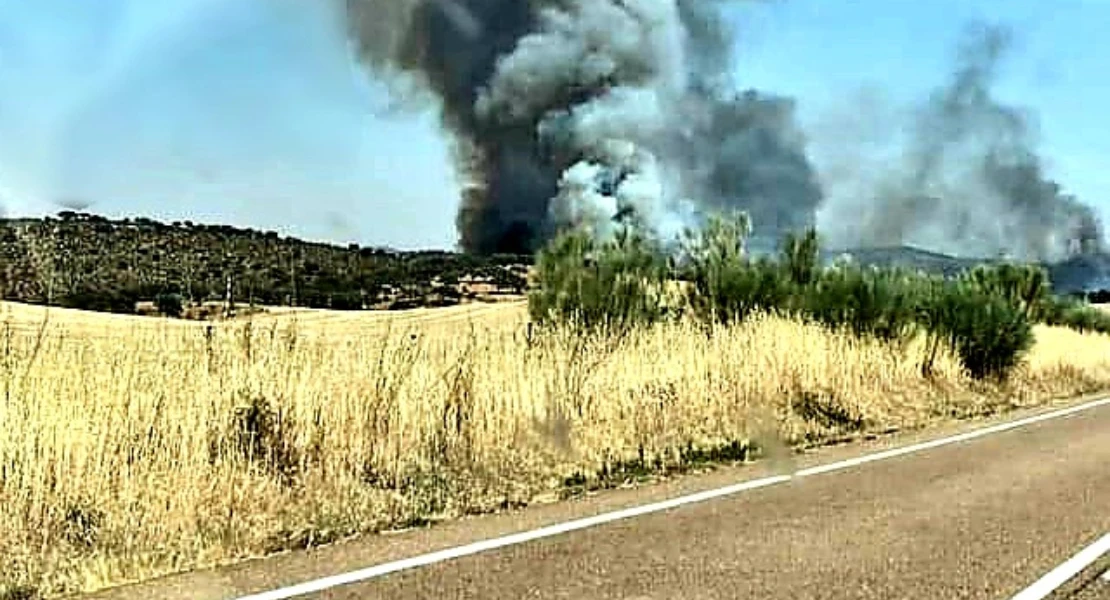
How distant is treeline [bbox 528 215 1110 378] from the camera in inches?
910

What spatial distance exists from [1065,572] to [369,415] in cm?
546

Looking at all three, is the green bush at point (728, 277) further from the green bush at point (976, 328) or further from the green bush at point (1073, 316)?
the green bush at point (1073, 316)

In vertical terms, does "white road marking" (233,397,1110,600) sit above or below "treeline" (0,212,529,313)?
below

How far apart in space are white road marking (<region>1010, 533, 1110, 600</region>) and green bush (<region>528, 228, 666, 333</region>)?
37.5 ft

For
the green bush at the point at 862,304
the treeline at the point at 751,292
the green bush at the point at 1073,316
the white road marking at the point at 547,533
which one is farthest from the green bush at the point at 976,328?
the green bush at the point at 1073,316

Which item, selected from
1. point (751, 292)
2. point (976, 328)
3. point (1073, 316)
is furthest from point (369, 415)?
point (1073, 316)

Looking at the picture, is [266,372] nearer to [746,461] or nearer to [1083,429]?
[746,461]

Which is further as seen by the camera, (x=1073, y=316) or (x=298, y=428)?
(x=1073, y=316)

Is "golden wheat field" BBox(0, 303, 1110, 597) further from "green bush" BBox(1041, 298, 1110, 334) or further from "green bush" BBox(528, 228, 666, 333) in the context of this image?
"green bush" BBox(1041, 298, 1110, 334)

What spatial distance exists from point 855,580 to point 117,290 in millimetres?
26323

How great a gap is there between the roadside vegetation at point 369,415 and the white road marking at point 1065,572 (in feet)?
12.9

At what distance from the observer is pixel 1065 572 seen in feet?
28.1

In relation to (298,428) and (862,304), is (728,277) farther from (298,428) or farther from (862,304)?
(298,428)

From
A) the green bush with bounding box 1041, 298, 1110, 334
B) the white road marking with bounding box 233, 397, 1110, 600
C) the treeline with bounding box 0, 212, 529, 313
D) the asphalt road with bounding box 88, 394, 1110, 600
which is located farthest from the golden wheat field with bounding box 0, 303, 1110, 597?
the green bush with bounding box 1041, 298, 1110, 334
